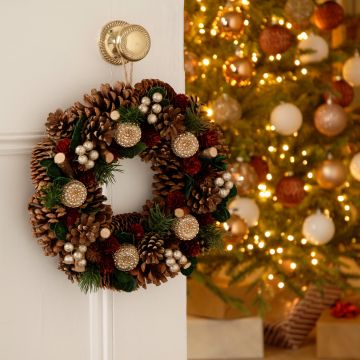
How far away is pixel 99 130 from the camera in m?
0.74

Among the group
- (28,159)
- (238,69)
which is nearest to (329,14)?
(238,69)

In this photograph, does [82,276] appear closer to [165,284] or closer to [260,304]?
[165,284]

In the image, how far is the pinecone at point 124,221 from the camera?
78 cm

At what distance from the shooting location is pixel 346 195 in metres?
2.32

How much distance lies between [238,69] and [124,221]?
1.34 metres

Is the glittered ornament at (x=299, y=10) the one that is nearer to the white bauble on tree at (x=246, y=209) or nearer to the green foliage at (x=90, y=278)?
the white bauble on tree at (x=246, y=209)

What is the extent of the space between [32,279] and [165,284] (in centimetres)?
17

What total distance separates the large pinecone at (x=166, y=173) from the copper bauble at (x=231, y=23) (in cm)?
130

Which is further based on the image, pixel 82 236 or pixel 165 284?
pixel 165 284

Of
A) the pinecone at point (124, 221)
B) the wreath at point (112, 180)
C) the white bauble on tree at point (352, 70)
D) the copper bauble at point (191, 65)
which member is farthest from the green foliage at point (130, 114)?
the white bauble on tree at point (352, 70)

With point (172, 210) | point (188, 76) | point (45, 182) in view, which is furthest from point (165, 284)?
point (188, 76)

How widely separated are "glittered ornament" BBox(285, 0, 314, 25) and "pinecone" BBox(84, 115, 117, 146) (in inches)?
56.9

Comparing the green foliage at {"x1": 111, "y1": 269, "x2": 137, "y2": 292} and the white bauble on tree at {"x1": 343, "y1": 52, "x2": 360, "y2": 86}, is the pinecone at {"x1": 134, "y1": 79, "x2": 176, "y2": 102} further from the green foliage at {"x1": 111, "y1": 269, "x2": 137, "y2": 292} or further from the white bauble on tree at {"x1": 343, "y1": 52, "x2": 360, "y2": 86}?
the white bauble on tree at {"x1": 343, "y1": 52, "x2": 360, "y2": 86}

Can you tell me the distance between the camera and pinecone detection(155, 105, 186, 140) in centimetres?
78
